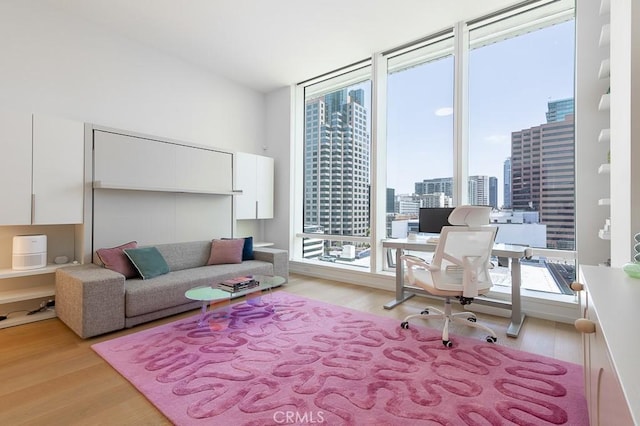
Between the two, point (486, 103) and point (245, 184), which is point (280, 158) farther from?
point (486, 103)

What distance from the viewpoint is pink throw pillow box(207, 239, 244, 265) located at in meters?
4.09

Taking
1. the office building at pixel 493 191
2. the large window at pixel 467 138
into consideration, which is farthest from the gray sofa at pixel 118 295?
the office building at pixel 493 191

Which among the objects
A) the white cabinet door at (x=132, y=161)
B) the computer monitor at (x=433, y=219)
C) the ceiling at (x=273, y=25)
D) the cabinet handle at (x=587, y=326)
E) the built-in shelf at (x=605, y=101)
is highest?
the ceiling at (x=273, y=25)

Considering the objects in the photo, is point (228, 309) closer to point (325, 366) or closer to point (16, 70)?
point (325, 366)

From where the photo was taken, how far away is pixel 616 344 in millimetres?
748

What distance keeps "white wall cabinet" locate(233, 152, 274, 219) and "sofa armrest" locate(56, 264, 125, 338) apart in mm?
2332

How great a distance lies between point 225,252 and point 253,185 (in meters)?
1.41

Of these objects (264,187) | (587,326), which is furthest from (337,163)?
(587,326)

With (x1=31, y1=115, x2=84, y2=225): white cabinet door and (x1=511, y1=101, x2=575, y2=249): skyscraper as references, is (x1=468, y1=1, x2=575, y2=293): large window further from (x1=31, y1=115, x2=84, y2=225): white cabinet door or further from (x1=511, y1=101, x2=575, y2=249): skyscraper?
(x1=31, y1=115, x2=84, y2=225): white cabinet door

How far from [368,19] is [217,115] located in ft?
8.76

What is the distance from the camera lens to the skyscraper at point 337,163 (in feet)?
15.6

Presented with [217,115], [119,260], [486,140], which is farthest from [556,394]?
[217,115]

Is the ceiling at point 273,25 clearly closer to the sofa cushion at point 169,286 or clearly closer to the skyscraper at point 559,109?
the skyscraper at point 559,109

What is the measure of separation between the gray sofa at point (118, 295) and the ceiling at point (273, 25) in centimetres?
264
